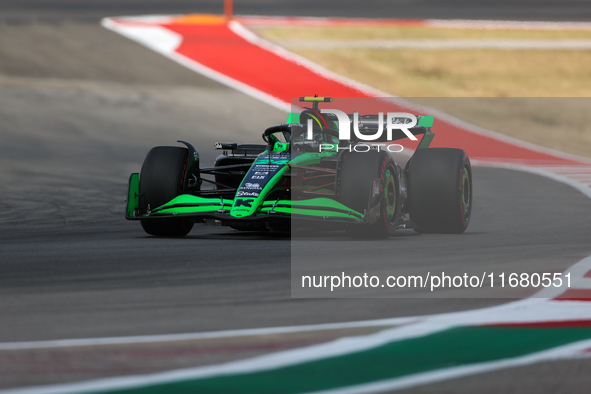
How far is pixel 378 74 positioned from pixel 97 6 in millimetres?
13609

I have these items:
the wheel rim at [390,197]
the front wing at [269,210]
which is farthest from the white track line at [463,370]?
the wheel rim at [390,197]

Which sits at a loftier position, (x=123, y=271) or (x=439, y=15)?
(x=439, y=15)

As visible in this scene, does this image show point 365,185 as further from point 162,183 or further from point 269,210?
point 162,183

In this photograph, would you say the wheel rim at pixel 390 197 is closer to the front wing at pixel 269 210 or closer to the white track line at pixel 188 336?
the front wing at pixel 269 210

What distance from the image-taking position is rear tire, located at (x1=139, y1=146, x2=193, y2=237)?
28.3ft

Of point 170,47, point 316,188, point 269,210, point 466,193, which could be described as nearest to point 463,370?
point 269,210

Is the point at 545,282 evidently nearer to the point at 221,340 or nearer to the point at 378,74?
the point at 221,340

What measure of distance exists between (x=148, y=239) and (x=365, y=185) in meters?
2.07

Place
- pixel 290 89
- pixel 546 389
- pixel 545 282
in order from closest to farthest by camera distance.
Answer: pixel 546 389 → pixel 545 282 → pixel 290 89

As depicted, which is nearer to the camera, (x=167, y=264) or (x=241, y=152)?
(x=167, y=264)

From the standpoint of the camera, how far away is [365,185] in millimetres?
8070

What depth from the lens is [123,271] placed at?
20.6 feet

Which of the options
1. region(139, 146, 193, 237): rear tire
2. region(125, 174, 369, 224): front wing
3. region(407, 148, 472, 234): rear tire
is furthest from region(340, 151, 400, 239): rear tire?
region(139, 146, 193, 237): rear tire

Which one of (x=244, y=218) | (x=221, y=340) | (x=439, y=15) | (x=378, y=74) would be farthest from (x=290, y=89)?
(x=221, y=340)
